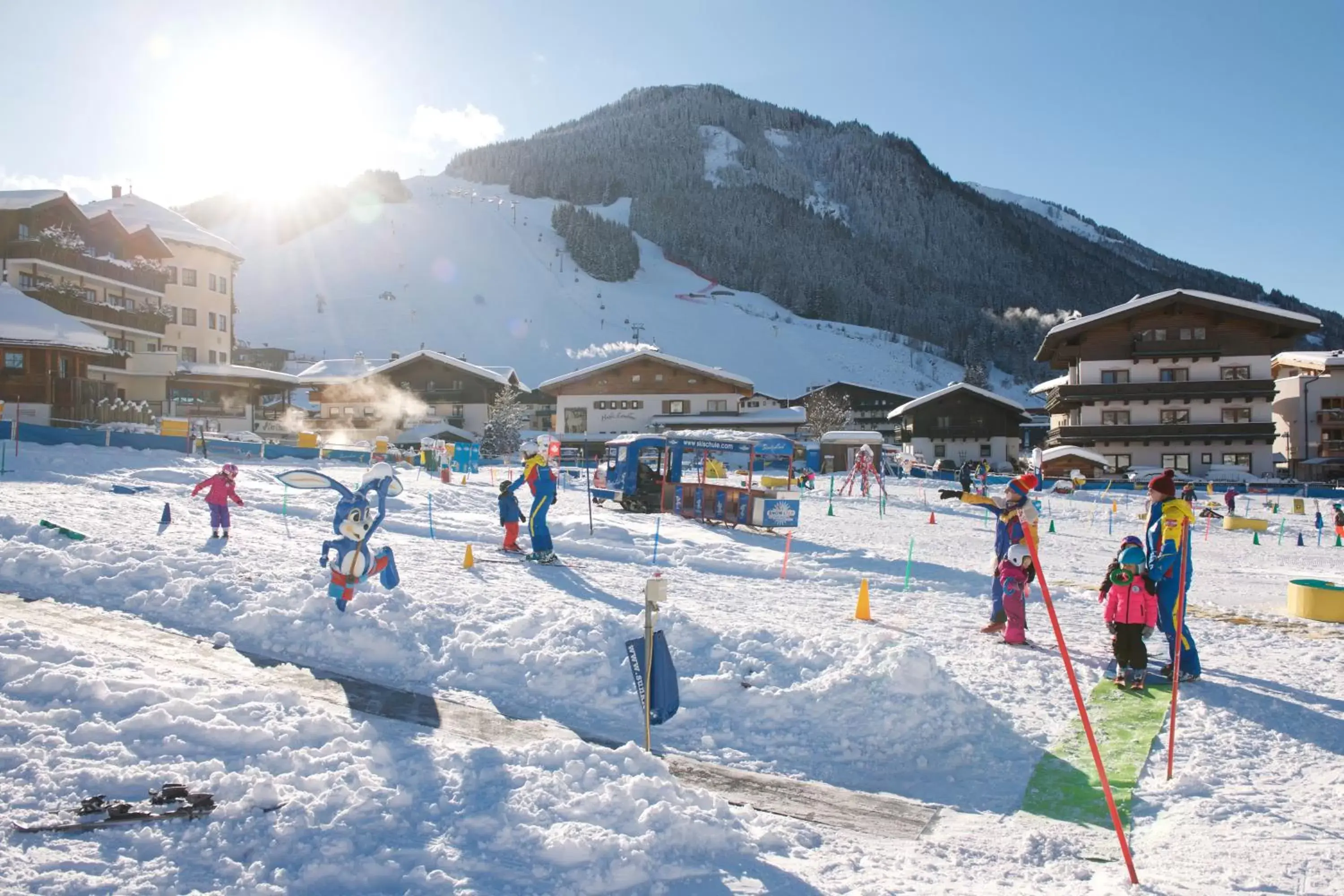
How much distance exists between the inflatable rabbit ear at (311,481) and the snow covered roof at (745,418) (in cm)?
4898

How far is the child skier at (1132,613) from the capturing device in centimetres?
773

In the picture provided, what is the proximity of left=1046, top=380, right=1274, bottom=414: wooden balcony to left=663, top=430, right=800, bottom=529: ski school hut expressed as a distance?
33471mm

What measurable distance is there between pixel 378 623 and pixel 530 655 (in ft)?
5.37

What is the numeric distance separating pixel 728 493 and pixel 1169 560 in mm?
13843

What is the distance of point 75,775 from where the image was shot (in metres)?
4.61

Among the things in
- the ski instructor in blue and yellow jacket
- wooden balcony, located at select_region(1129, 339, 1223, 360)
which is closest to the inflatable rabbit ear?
the ski instructor in blue and yellow jacket

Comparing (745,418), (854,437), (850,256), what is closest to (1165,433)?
(854,437)

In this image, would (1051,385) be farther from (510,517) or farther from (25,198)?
(25,198)

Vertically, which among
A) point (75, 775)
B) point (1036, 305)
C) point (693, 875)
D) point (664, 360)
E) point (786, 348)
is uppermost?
point (1036, 305)

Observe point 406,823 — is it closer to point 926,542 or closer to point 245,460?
point 926,542

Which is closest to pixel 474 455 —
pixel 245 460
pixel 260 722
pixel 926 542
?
pixel 245 460

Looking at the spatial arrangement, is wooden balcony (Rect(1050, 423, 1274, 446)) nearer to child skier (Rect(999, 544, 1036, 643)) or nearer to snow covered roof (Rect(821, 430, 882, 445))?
snow covered roof (Rect(821, 430, 882, 445))

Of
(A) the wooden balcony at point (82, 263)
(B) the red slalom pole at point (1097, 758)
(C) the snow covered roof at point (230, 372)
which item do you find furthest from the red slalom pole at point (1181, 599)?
(C) the snow covered roof at point (230, 372)

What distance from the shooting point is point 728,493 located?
69.8 ft
